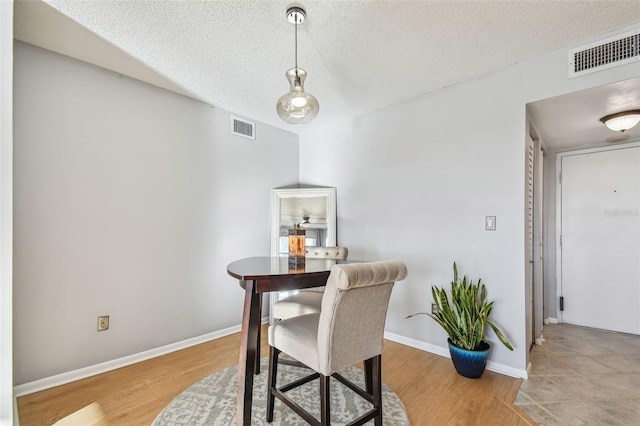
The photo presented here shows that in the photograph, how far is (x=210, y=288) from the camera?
10.2 ft

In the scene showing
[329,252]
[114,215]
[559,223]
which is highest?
[114,215]

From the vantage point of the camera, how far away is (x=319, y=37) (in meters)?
2.03

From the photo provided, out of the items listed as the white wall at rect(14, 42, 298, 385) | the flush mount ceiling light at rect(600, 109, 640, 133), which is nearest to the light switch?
the flush mount ceiling light at rect(600, 109, 640, 133)

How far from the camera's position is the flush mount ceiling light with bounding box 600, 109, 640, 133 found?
2.40 meters

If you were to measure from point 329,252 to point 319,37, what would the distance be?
5.49ft

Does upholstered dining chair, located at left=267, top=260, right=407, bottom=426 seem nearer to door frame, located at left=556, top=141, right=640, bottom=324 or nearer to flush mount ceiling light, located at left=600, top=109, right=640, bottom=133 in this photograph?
flush mount ceiling light, located at left=600, top=109, right=640, bottom=133

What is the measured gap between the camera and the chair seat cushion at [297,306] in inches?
84.4

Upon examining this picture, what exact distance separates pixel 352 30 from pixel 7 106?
1912 mm

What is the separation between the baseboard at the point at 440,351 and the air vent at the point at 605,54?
→ 87.4 inches

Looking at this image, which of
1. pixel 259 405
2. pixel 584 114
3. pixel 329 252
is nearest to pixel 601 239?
pixel 584 114

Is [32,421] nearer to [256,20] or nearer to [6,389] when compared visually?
[6,389]

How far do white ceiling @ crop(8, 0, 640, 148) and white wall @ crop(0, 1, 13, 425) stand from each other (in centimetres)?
54

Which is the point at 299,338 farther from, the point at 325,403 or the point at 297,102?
the point at 297,102

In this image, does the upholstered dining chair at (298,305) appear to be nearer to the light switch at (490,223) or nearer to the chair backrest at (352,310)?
the chair backrest at (352,310)
